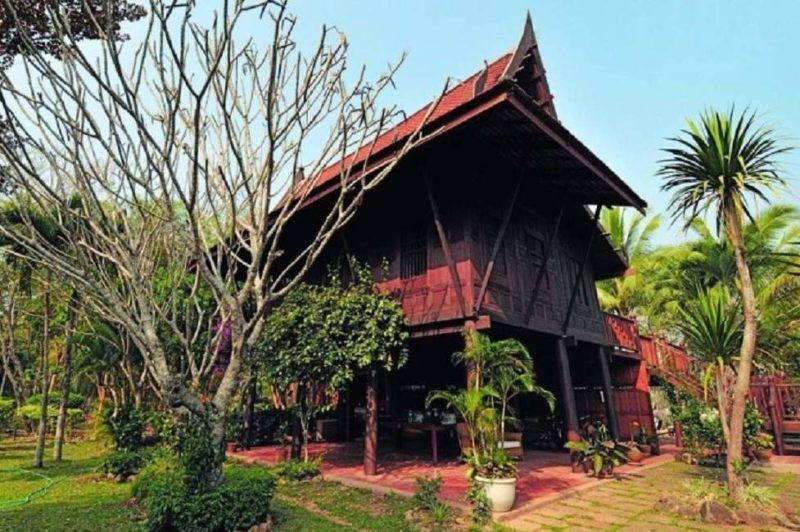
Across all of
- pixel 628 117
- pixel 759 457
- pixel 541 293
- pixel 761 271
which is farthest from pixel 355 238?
pixel 761 271

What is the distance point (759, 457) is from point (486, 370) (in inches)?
314

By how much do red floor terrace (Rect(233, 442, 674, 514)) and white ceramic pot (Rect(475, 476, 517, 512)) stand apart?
0.14m

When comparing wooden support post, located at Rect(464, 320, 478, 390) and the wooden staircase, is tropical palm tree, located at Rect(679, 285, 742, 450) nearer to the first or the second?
wooden support post, located at Rect(464, 320, 478, 390)

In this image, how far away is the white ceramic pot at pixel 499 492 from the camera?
5.63 meters

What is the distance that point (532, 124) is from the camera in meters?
7.22

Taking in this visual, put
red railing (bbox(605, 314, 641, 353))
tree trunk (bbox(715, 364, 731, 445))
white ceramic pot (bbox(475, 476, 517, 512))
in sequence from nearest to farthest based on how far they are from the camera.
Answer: white ceramic pot (bbox(475, 476, 517, 512)) → tree trunk (bbox(715, 364, 731, 445)) → red railing (bbox(605, 314, 641, 353))

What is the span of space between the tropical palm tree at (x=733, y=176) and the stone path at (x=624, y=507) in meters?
1.30

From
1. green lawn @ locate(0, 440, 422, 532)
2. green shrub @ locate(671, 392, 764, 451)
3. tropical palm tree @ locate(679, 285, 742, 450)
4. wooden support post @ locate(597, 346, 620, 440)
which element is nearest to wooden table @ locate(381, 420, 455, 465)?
green lawn @ locate(0, 440, 422, 532)

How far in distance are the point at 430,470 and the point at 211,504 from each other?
4.90 m

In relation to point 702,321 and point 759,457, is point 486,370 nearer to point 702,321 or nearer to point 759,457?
point 702,321

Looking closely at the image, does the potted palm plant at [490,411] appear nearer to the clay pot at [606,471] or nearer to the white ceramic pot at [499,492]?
the white ceramic pot at [499,492]

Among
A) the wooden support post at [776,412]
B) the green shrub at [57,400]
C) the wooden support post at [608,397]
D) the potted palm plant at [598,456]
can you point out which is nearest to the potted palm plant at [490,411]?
the potted palm plant at [598,456]

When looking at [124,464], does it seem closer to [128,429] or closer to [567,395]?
[128,429]

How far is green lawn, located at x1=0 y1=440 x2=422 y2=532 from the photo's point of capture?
549cm
